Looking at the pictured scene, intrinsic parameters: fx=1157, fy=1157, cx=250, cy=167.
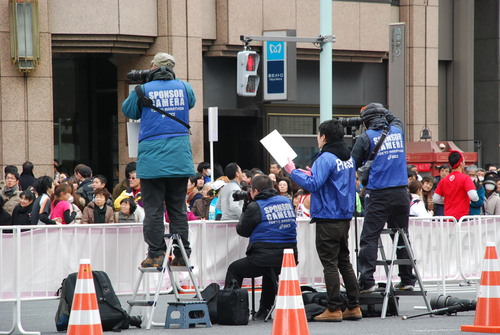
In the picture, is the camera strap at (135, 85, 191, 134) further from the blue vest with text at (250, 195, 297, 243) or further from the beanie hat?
the blue vest with text at (250, 195, 297, 243)

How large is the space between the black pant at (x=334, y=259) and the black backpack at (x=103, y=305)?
1966mm

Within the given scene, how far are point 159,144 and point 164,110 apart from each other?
324 mm

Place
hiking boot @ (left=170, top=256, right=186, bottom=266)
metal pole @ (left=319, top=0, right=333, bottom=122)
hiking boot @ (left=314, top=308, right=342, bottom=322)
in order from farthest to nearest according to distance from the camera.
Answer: metal pole @ (left=319, top=0, right=333, bottom=122), hiking boot @ (left=314, top=308, right=342, bottom=322), hiking boot @ (left=170, top=256, right=186, bottom=266)

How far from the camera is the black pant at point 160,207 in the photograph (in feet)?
34.9

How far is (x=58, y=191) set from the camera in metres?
15.5

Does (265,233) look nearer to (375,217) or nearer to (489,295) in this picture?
(375,217)

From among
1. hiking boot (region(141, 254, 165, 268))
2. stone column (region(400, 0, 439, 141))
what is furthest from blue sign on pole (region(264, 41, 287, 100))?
stone column (region(400, 0, 439, 141))

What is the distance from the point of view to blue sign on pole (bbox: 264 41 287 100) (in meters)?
18.7

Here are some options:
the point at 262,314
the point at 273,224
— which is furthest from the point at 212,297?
the point at 273,224

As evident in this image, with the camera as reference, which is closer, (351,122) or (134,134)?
(134,134)

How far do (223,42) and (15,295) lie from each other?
1536 cm

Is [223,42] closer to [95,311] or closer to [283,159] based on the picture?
[283,159]

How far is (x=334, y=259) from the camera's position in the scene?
37.2ft

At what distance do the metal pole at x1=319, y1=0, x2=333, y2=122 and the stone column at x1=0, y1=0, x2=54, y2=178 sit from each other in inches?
325
